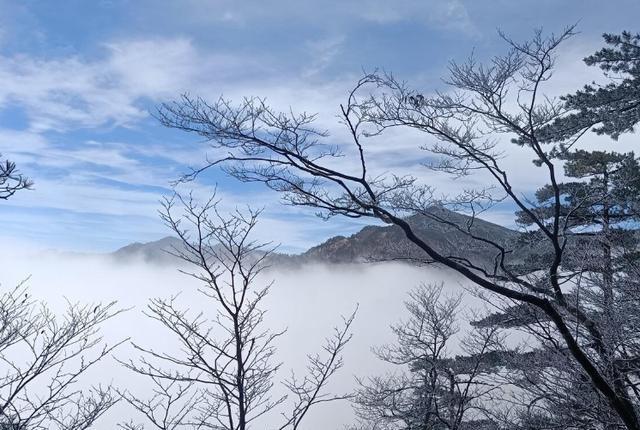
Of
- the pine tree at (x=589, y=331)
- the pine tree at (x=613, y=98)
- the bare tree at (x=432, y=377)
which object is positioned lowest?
the bare tree at (x=432, y=377)

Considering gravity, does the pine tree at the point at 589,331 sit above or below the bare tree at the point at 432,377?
above

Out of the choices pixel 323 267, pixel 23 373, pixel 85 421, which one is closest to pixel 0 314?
pixel 23 373

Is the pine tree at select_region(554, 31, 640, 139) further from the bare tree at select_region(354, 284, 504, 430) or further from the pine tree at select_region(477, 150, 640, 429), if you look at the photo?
the bare tree at select_region(354, 284, 504, 430)

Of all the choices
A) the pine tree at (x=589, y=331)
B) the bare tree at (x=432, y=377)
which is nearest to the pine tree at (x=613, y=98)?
the pine tree at (x=589, y=331)

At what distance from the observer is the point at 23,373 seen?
243 inches

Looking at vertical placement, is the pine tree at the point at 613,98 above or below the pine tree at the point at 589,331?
above

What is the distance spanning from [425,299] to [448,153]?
364 inches

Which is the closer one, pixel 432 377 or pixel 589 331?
pixel 589 331

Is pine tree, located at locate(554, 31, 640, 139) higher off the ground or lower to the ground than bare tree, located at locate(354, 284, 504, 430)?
higher

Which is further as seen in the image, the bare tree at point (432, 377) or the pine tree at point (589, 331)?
the bare tree at point (432, 377)

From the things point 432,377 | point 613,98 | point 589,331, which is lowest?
point 432,377

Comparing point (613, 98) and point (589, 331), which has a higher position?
point (613, 98)

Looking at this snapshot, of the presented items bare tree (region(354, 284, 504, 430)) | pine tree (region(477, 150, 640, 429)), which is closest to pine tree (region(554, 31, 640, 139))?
pine tree (region(477, 150, 640, 429))

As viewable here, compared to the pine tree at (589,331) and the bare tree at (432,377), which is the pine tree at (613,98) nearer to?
the pine tree at (589,331)
